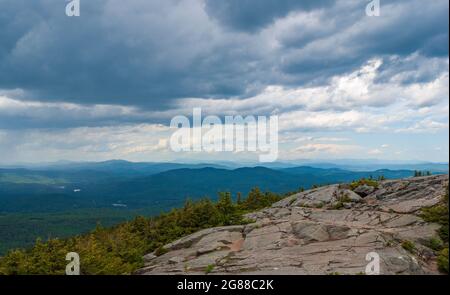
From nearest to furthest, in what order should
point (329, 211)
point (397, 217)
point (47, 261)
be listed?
point (47, 261) < point (397, 217) < point (329, 211)

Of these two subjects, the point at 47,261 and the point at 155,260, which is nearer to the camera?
the point at 47,261

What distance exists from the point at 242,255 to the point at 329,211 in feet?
42.2

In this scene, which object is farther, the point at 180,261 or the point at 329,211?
the point at 329,211

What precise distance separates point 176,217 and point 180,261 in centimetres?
1431

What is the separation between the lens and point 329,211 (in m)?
33.7

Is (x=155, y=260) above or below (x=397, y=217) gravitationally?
below

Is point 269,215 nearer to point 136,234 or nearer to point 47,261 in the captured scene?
point 136,234

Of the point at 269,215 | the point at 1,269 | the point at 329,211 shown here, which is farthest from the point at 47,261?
the point at 329,211
